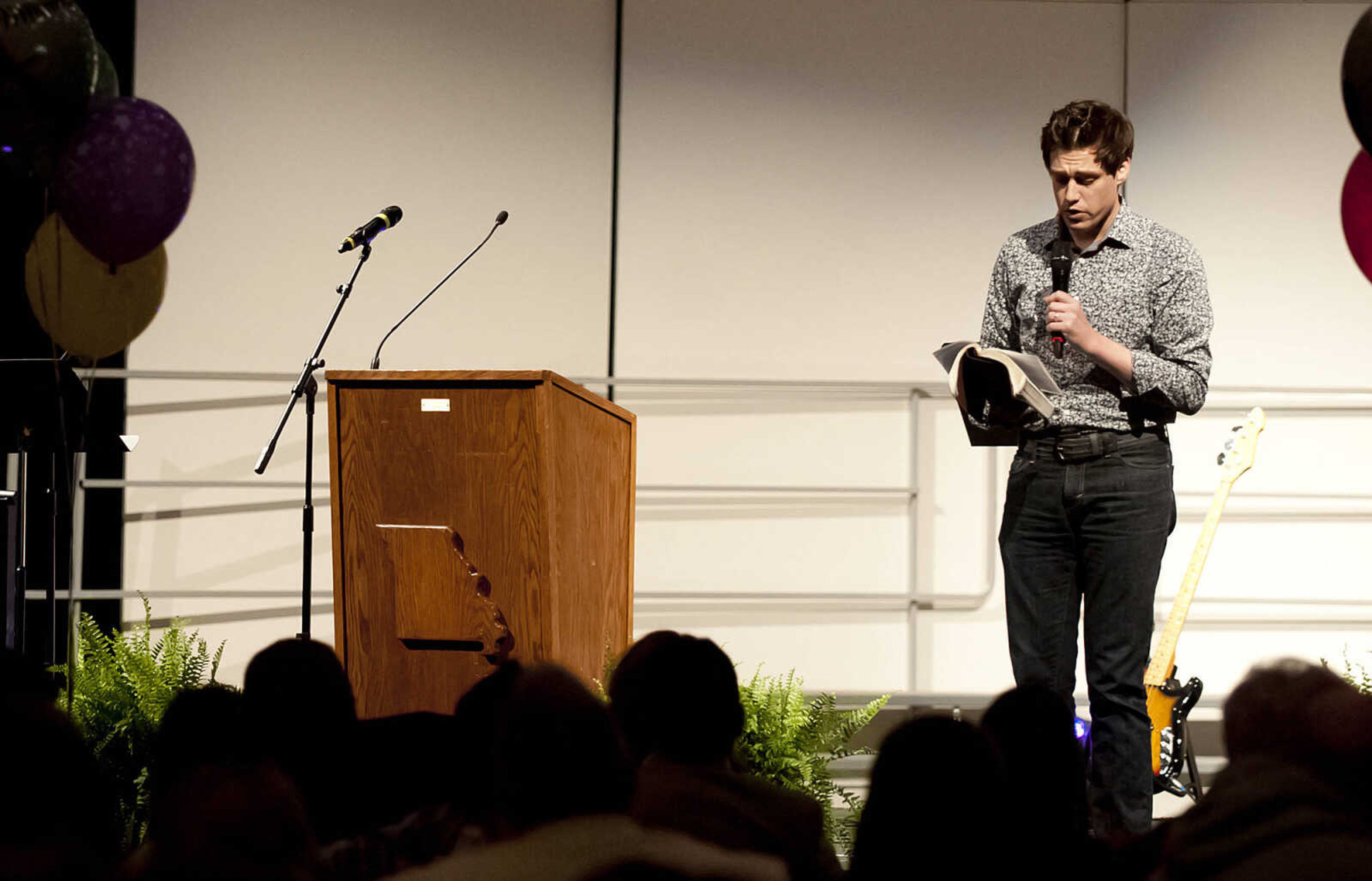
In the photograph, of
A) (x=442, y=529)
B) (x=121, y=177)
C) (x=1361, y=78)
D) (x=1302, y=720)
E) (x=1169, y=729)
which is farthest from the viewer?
(x=1169, y=729)

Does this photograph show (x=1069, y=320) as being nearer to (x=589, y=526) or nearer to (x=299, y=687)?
(x=589, y=526)

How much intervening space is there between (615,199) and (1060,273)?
7.91ft

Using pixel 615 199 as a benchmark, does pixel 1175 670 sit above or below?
below

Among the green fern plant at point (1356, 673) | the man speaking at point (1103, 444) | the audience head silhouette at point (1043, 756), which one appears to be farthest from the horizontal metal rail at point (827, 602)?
the audience head silhouette at point (1043, 756)

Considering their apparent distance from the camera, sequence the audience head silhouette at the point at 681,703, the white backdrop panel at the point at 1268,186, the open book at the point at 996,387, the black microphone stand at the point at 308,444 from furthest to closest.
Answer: the white backdrop panel at the point at 1268,186 < the black microphone stand at the point at 308,444 < the open book at the point at 996,387 < the audience head silhouette at the point at 681,703

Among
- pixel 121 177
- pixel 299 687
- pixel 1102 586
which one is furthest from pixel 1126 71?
pixel 299 687

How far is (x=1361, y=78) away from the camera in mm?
1933

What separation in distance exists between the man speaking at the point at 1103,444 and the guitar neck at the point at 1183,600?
3.53ft

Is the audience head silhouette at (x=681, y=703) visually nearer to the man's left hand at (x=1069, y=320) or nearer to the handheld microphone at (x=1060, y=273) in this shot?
the man's left hand at (x=1069, y=320)

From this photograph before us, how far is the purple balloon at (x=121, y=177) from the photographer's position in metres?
2.13

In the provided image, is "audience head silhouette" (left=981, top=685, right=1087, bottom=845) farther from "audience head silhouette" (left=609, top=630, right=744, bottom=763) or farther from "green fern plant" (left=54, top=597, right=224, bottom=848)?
"green fern plant" (left=54, top=597, right=224, bottom=848)

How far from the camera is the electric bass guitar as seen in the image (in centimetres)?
352

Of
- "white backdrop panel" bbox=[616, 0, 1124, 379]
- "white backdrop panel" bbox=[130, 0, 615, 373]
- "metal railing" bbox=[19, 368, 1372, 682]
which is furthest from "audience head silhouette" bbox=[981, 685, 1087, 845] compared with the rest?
"white backdrop panel" bbox=[130, 0, 615, 373]

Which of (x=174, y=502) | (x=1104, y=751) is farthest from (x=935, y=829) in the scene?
(x=174, y=502)
